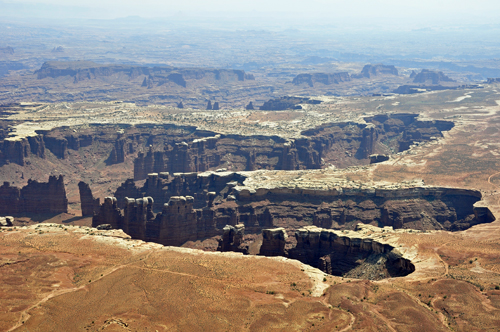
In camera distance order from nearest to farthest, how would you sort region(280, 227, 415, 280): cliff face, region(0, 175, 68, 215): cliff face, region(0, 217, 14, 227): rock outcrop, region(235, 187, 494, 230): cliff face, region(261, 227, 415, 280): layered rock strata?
region(280, 227, 415, 280): cliff face
region(261, 227, 415, 280): layered rock strata
region(0, 217, 14, 227): rock outcrop
region(235, 187, 494, 230): cliff face
region(0, 175, 68, 215): cliff face

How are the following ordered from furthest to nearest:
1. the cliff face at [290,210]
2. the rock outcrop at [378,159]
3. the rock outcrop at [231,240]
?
the rock outcrop at [378,159] < the cliff face at [290,210] < the rock outcrop at [231,240]

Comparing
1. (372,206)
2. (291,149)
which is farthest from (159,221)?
(291,149)

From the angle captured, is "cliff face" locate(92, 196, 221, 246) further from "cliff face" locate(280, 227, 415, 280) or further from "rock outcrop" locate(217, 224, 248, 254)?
"cliff face" locate(280, 227, 415, 280)

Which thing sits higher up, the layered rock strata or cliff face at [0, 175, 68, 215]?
the layered rock strata

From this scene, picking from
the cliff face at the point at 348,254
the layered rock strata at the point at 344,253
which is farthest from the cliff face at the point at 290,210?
A: the cliff face at the point at 348,254

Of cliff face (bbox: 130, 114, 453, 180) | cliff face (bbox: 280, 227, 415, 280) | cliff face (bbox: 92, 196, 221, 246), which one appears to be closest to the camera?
cliff face (bbox: 280, 227, 415, 280)

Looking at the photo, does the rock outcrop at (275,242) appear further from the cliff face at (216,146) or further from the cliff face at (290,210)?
the cliff face at (216,146)

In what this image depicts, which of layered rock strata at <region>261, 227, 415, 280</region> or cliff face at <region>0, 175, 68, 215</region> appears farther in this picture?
cliff face at <region>0, 175, 68, 215</region>

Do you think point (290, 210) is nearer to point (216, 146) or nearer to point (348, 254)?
point (348, 254)

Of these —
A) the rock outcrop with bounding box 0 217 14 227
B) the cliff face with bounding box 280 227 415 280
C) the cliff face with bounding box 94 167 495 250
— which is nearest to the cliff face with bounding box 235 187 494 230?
the cliff face with bounding box 94 167 495 250
